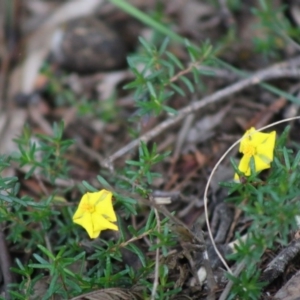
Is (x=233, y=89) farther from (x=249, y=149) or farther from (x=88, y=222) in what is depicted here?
(x=88, y=222)

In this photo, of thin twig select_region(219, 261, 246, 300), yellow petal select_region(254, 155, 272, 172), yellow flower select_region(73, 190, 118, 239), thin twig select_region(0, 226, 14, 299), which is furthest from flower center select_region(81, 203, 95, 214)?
yellow petal select_region(254, 155, 272, 172)

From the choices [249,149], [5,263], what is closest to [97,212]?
[5,263]

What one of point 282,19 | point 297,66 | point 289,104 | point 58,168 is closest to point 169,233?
point 58,168

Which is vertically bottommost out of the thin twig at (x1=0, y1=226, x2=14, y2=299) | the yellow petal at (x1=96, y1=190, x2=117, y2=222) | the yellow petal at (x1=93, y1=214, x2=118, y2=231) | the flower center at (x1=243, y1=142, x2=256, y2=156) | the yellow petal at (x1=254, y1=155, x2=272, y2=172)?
the thin twig at (x1=0, y1=226, x2=14, y2=299)

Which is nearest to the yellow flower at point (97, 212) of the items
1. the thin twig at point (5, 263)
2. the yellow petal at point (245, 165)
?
the thin twig at point (5, 263)

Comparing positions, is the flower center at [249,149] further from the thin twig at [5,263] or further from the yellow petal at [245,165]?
the thin twig at [5,263]

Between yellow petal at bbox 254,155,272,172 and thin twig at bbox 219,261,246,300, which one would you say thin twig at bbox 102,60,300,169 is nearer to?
yellow petal at bbox 254,155,272,172

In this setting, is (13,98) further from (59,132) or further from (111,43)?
(59,132)
